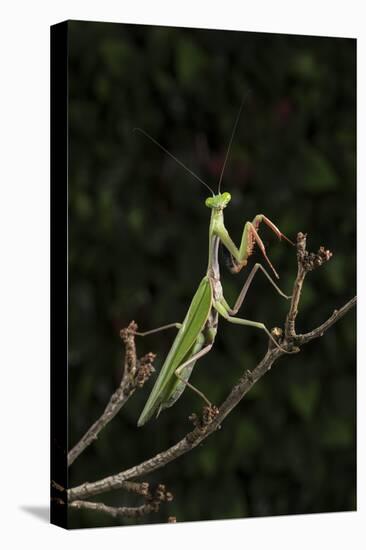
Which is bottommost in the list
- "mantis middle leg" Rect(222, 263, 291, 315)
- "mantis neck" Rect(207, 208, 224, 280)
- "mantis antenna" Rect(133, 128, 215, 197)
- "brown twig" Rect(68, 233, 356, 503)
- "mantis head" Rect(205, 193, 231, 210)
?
"brown twig" Rect(68, 233, 356, 503)

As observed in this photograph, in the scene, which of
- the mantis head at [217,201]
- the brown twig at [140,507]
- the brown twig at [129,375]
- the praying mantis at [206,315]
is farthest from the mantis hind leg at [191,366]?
the mantis head at [217,201]

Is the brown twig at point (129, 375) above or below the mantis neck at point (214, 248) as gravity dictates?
below

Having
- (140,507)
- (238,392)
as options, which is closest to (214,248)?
(238,392)

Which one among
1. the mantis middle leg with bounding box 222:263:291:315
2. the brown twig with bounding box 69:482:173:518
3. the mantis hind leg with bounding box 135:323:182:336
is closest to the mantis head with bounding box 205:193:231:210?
the mantis middle leg with bounding box 222:263:291:315

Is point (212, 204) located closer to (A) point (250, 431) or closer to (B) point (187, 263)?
(B) point (187, 263)

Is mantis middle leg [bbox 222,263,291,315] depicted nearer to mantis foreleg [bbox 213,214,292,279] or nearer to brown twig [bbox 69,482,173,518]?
mantis foreleg [bbox 213,214,292,279]

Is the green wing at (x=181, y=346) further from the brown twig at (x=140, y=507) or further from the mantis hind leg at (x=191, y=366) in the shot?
the brown twig at (x=140, y=507)
